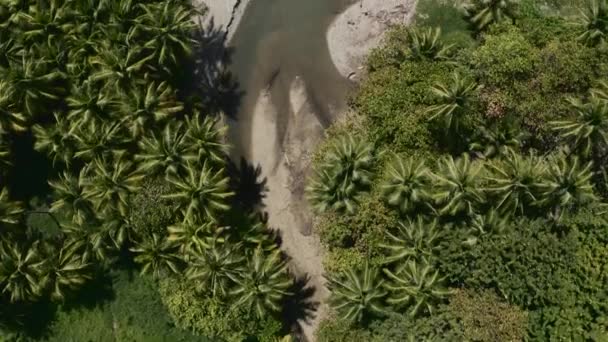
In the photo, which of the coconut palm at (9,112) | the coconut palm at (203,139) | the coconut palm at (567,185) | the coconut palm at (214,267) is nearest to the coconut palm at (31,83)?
the coconut palm at (9,112)

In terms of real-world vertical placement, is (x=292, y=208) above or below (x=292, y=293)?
above

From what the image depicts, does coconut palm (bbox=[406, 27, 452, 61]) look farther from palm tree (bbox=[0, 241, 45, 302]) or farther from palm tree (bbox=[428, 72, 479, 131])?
palm tree (bbox=[0, 241, 45, 302])

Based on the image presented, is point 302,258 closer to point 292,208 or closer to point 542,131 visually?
point 292,208

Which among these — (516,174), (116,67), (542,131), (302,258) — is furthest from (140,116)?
(542,131)

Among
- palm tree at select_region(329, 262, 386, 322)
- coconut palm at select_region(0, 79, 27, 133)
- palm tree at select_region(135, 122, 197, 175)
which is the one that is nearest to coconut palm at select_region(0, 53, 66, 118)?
coconut palm at select_region(0, 79, 27, 133)


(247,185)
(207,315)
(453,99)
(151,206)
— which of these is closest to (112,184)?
(151,206)
